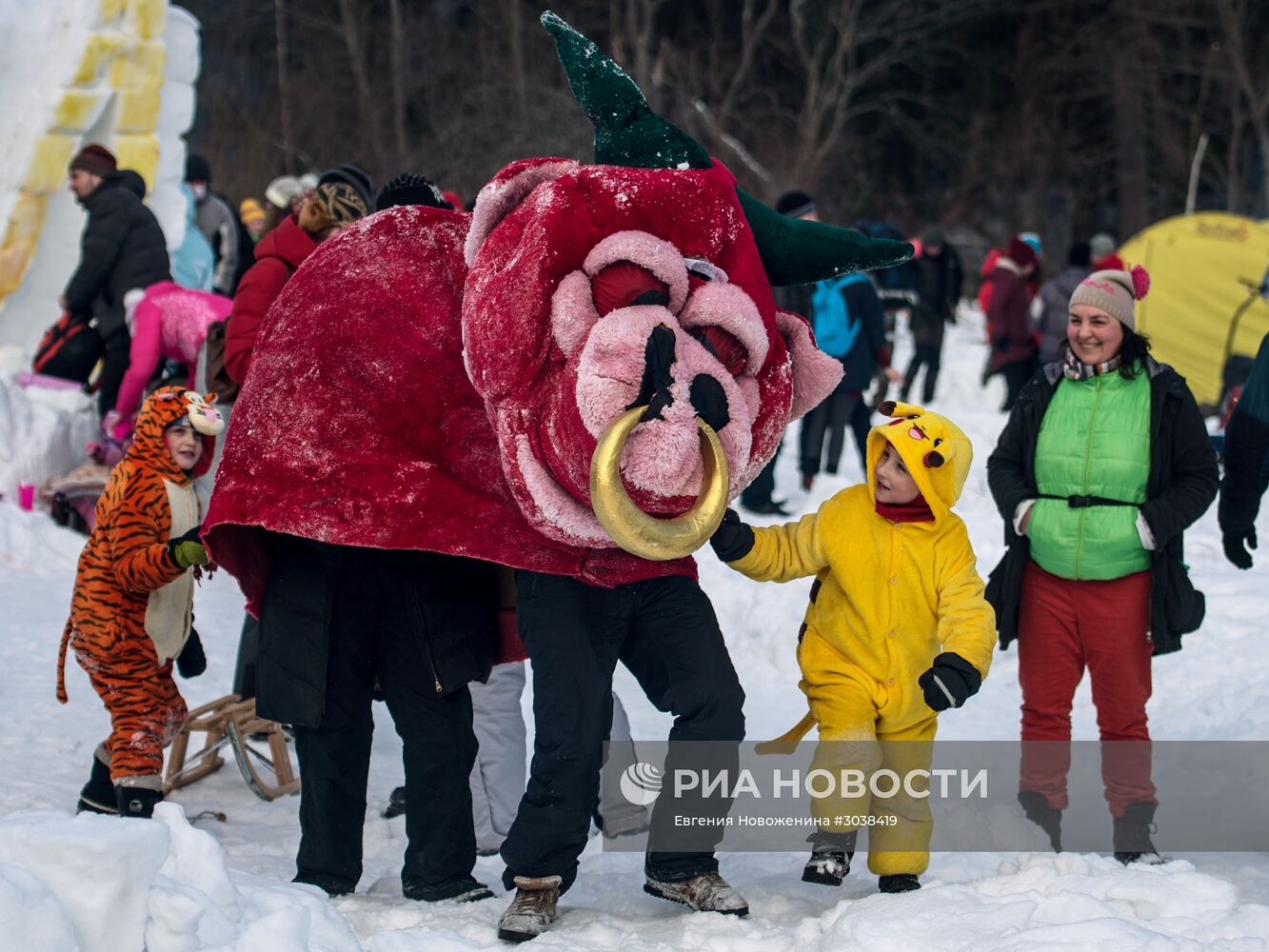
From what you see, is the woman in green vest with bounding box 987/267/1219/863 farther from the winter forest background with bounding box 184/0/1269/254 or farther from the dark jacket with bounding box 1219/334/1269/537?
the winter forest background with bounding box 184/0/1269/254

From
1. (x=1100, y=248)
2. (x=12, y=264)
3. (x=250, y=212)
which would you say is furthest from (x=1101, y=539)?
(x=250, y=212)

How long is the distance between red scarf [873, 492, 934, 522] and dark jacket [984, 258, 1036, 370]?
8.87 metres

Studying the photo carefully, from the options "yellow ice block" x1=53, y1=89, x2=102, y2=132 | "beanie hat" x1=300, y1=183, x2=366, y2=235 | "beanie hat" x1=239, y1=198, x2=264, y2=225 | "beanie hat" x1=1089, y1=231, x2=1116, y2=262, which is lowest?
"beanie hat" x1=300, y1=183, x2=366, y2=235

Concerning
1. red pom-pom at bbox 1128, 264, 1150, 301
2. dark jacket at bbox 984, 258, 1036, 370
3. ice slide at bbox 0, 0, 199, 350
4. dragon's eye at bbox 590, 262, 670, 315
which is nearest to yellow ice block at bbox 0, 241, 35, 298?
ice slide at bbox 0, 0, 199, 350

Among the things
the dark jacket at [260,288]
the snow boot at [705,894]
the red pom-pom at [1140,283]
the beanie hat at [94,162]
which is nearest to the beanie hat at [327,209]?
the dark jacket at [260,288]

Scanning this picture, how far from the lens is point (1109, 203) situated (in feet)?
89.5

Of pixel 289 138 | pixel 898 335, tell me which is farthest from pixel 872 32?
Answer: pixel 289 138

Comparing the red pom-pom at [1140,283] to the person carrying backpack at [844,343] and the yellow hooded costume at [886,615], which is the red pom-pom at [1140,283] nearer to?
the yellow hooded costume at [886,615]

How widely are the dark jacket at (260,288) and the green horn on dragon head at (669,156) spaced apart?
1438mm

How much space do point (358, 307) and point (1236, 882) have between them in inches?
120

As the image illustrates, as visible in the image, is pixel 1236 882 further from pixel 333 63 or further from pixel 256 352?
pixel 333 63

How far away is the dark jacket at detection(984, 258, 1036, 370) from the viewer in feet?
42.4

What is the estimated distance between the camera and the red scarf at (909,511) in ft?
14.5

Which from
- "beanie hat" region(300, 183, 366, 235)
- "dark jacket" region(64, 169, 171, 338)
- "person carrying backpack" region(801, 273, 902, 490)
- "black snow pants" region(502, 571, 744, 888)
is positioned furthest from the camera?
"person carrying backpack" region(801, 273, 902, 490)
